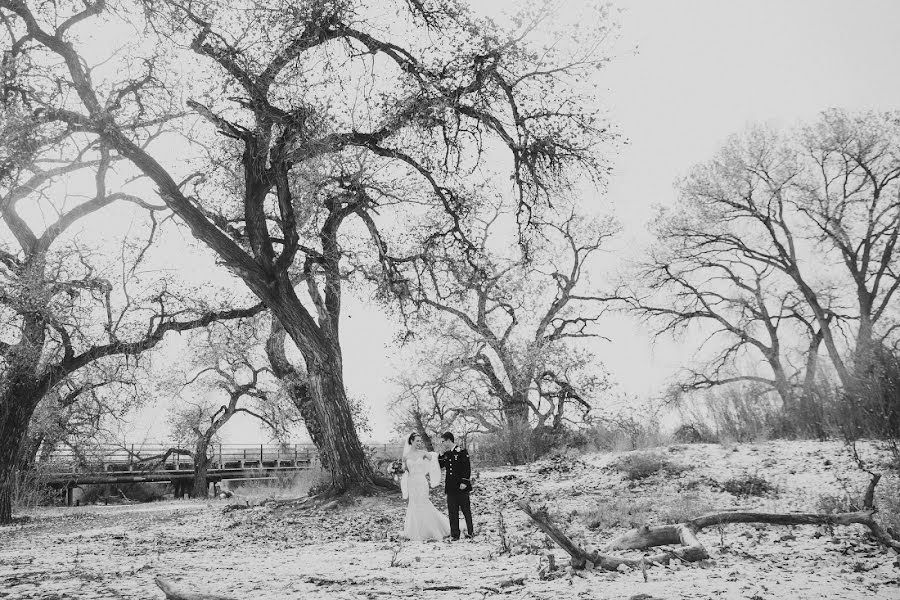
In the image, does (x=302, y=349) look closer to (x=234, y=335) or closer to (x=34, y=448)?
(x=234, y=335)

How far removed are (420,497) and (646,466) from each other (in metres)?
5.17

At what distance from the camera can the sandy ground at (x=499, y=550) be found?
187 inches

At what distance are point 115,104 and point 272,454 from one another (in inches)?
1192

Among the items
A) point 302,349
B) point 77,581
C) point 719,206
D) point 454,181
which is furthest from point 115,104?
point 719,206

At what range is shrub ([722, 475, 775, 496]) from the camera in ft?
30.2

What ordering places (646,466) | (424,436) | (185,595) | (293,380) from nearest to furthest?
(185,595) → (646,466) → (293,380) → (424,436)

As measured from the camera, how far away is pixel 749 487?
938 centimetres

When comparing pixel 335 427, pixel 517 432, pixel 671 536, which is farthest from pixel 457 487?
pixel 517 432

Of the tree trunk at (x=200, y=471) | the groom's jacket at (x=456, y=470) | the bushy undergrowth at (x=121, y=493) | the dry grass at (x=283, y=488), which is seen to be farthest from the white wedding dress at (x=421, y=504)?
the bushy undergrowth at (x=121, y=493)

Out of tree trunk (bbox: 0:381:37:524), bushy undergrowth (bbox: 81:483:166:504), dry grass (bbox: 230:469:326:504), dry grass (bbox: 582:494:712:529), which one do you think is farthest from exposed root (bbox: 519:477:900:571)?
bushy undergrowth (bbox: 81:483:166:504)

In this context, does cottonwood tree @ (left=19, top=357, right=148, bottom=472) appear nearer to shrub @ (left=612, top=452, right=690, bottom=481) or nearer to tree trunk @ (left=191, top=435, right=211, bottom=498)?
tree trunk @ (left=191, top=435, right=211, bottom=498)

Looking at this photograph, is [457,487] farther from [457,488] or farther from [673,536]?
[673,536]

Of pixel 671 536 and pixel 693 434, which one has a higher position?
pixel 693 434

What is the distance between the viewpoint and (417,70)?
10.8 metres
